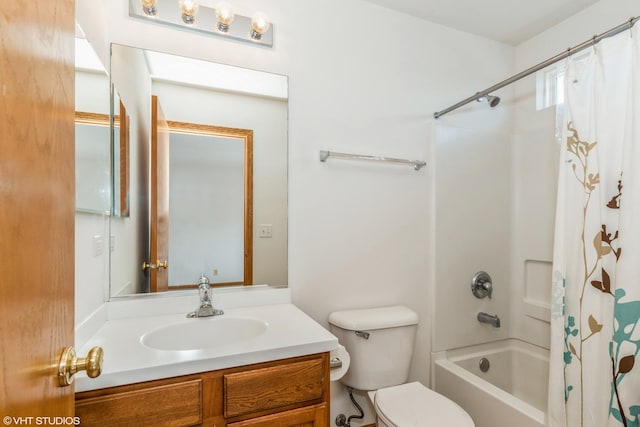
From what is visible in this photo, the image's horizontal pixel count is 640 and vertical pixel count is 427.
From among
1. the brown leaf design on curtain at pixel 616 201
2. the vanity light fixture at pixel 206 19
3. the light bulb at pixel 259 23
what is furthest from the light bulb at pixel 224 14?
the brown leaf design on curtain at pixel 616 201

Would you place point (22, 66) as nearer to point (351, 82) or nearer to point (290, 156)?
point (290, 156)

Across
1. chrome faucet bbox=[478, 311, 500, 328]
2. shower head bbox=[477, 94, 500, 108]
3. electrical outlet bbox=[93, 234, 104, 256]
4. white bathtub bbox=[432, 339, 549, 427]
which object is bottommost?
white bathtub bbox=[432, 339, 549, 427]

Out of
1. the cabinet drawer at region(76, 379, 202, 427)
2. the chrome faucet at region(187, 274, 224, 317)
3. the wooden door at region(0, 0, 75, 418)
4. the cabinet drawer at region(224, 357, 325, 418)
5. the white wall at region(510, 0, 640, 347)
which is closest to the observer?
the wooden door at region(0, 0, 75, 418)

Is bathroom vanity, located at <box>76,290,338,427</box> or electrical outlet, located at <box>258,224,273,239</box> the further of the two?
electrical outlet, located at <box>258,224,273,239</box>

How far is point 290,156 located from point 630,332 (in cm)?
152

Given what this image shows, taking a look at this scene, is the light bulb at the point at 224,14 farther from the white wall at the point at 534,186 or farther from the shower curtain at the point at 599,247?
the white wall at the point at 534,186

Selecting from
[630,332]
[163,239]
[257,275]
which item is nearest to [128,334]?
[163,239]

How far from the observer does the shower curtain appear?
3.72 feet

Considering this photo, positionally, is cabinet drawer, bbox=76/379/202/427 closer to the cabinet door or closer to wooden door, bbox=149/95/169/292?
A: the cabinet door

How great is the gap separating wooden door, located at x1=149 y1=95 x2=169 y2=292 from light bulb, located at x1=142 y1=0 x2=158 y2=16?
0.36 m

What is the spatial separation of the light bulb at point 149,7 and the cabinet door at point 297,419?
5.52ft

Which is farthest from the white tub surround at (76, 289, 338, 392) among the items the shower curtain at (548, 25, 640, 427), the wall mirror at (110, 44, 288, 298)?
the shower curtain at (548, 25, 640, 427)

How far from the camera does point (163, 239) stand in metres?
1.53

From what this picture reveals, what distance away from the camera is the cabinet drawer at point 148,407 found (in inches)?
35.7
